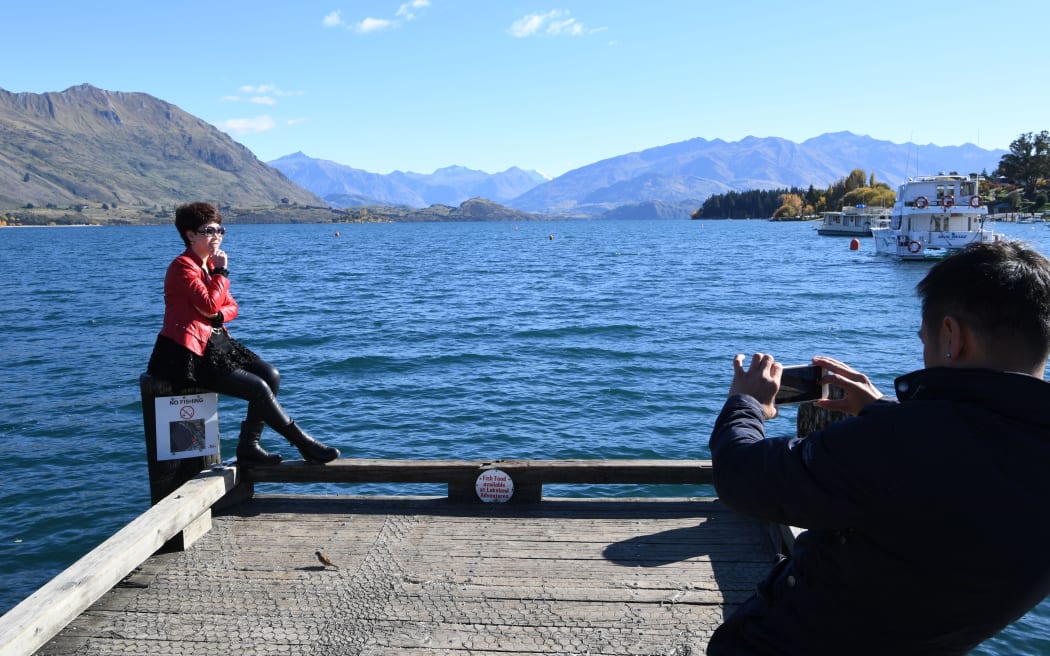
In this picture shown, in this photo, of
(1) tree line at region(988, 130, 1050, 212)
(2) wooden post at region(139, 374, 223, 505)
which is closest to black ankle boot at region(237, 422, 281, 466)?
(2) wooden post at region(139, 374, 223, 505)

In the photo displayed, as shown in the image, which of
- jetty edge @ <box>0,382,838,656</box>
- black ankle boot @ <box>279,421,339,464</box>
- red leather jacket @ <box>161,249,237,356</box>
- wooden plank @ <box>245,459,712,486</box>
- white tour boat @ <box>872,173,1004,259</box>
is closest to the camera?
jetty edge @ <box>0,382,838,656</box>

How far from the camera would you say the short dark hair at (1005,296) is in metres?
1.94

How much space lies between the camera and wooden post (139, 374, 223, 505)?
18.7ft

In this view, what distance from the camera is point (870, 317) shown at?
30078mm

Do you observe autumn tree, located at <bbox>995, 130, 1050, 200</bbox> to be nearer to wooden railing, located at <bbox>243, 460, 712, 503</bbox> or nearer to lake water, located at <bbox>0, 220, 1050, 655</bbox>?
lake water, located at <bbox>0, 220, 1050, 655</bbox>

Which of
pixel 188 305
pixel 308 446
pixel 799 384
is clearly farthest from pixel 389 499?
pixel 799 384

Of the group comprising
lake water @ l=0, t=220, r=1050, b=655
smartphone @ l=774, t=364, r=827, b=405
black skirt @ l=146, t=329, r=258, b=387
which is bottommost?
lake water @ l=0, t=220, r=1050, b=655

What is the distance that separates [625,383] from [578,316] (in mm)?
11777

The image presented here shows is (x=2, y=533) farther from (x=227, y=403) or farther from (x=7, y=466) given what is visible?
(x=227, y=403)

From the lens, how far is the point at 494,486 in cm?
606

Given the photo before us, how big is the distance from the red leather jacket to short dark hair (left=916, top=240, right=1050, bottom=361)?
5.05 metres

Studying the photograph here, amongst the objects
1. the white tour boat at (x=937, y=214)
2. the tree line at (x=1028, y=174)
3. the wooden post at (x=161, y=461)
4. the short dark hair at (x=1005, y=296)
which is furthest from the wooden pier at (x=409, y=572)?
the tree line at (x=1028, y=174)

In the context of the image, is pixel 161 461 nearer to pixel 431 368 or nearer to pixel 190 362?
pixel 190 362

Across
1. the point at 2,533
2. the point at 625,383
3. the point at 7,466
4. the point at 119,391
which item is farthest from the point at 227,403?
the point at 625,383
